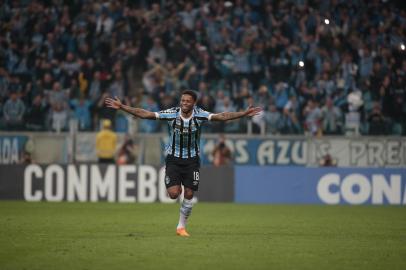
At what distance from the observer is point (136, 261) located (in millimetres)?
9477

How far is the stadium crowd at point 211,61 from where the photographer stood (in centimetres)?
2395

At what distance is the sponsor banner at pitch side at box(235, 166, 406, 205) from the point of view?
22156 mm

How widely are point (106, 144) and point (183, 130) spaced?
9959 millimetres

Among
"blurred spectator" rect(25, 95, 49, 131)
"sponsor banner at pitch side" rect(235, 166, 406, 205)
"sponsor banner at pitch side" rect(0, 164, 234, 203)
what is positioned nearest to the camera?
"sponsor banner at pitch side" rect(235, 166, 406, 205)

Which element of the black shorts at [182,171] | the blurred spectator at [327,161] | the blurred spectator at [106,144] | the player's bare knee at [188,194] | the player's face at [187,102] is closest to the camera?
the player's face at [187,102]

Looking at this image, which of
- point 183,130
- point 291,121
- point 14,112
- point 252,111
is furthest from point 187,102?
point 14,112

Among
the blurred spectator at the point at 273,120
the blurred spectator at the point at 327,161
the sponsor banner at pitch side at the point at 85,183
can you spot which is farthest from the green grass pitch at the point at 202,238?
the blurred spectator at the point at 273,120

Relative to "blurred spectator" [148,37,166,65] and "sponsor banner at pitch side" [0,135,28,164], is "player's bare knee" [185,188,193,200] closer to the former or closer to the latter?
"sponsor banner at pitch side" [0,135,28,164]

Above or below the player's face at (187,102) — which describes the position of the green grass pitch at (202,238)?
below

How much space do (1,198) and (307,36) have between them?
10342mm

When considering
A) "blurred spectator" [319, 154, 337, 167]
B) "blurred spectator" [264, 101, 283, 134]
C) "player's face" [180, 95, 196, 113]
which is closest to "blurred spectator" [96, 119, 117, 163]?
"blurred spectator" [264, 101, 283, 134]

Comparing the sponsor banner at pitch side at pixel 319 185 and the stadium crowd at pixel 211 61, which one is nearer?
the sponsor banner at pitch side at pixel 319 185

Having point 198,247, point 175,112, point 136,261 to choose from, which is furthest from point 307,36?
point 136,261

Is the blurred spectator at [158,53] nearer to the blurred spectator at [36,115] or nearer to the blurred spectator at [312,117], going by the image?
the blurred spectator at [36,115]
